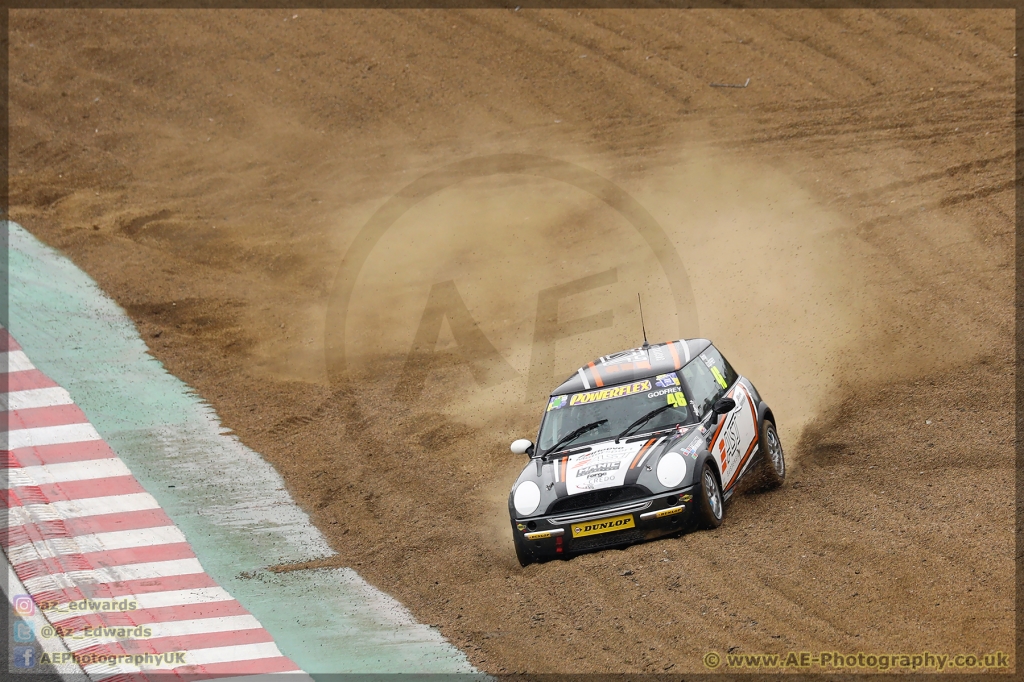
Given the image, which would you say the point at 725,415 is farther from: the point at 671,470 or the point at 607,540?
the point at 607,540

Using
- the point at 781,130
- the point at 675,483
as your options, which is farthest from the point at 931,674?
the point at 781,130

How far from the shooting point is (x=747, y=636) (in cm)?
664

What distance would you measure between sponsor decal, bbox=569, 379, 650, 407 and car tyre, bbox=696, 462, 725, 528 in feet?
3.60

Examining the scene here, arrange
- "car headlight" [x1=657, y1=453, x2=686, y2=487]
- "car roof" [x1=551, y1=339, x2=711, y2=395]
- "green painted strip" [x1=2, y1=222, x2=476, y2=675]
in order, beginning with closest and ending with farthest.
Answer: "green painted strip" [x1=2, y1=222, x2=476, y2=675] → "car headlight" [x1=657, y1=453, x2=686, y2=487] → "car roof" [x1=551, y1=339, x2=711, y2=395]

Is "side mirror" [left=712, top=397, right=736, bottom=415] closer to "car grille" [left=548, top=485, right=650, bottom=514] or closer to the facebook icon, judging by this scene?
"car grille" [left=548, top=485, right=650, bottom=514]

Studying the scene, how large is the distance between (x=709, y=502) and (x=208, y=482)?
19.2 ft

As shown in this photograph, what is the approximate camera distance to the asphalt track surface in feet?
24.9

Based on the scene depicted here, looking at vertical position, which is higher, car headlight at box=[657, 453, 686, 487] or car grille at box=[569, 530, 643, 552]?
car headlight at box=[657, 453, 686, 487]

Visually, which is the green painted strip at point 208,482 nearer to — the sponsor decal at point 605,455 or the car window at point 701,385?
the sponsor decal at point 605,455

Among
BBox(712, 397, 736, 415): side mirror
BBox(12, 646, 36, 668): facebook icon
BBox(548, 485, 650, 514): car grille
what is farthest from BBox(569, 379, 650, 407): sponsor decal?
BBox(12, 646, 36, 668): facebook icon

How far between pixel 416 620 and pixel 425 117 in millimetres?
14714

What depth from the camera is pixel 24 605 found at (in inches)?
320

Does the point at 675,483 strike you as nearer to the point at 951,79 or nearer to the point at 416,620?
the point at 416,620

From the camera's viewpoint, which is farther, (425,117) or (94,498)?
(425,117)
